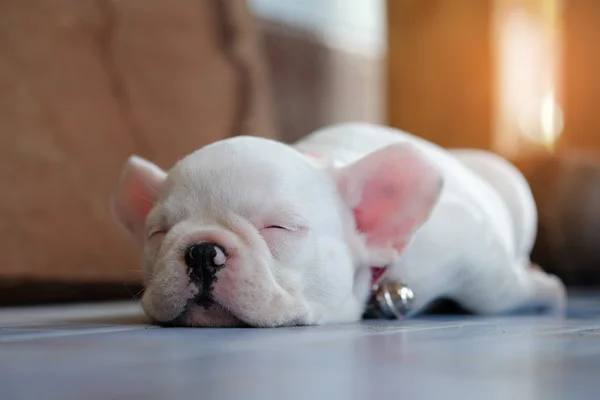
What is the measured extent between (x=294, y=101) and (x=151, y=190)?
1531mm

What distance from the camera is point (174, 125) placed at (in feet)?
7.04

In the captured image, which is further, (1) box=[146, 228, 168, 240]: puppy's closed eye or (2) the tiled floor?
(1) box=[146, 228, 168, 240]: puppy's closed eye

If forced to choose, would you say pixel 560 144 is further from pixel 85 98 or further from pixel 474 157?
pixel 85 98

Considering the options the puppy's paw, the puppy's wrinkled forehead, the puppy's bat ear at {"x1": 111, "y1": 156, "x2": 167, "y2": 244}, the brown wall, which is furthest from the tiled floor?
the brown wall

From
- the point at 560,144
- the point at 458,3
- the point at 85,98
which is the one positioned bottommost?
the point at 560,144

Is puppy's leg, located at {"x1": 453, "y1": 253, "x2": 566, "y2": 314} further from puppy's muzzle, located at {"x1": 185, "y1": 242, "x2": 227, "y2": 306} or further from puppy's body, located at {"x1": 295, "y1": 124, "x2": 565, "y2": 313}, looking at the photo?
puppy's muzzle, located at {"x1": 185, "y1": 242, "x2": 227, "y2": 306}

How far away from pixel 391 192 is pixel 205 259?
0.33 m

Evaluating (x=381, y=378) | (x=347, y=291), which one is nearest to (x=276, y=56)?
(x=347, y=291)

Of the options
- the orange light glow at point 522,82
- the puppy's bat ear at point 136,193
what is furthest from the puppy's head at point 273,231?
the orange light glow at point 522,82

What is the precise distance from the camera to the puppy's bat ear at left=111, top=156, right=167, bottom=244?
1296 millimetres

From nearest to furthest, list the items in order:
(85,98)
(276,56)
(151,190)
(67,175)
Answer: (151,190) → (67,175) → (85,98) → (276,56)

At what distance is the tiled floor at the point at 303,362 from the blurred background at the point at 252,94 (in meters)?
0.82

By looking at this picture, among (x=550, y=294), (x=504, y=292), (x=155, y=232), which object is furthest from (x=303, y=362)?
(x=550, y=294)

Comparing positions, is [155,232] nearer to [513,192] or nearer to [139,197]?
[139,197]
